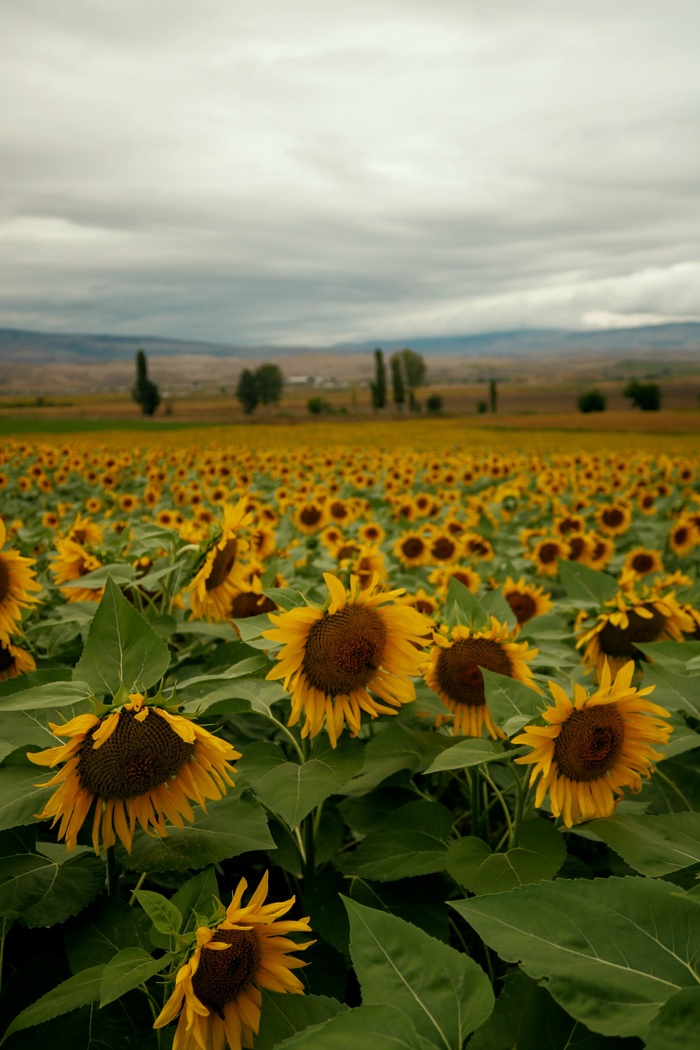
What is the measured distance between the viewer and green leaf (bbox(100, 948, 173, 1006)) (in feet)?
4.78

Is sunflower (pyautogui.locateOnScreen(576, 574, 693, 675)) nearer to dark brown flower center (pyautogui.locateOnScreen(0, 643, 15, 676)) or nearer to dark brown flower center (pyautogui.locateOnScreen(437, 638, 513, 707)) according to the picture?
dark brown flower center (pyautogui.locateOnScreen(437, 638, 513, 707))

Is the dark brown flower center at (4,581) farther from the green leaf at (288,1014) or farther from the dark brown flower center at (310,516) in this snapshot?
the dark brown flower center at (310,516)

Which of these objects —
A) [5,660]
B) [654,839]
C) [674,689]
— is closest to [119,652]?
[5,660]

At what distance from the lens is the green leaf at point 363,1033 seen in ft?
3.75

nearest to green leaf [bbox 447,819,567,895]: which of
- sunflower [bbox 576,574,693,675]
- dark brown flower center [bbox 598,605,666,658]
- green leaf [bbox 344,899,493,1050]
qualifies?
green leaf [bbox 344,899,493,1050]

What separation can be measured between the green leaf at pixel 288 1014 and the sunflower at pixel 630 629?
2.02 m

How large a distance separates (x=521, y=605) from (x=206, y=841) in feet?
10.2

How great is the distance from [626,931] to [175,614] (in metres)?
2.98

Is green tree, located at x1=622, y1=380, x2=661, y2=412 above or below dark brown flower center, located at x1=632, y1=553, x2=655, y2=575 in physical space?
above

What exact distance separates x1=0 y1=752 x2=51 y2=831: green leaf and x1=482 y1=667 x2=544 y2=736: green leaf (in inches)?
48.1

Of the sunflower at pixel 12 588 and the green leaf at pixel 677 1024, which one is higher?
the sunflower at pixel 12 588

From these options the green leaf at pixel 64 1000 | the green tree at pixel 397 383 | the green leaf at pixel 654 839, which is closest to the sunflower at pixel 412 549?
the green leaf at pixel 654 839

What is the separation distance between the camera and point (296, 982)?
1.68 metres

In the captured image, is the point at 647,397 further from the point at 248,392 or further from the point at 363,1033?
the point at 363,1033
